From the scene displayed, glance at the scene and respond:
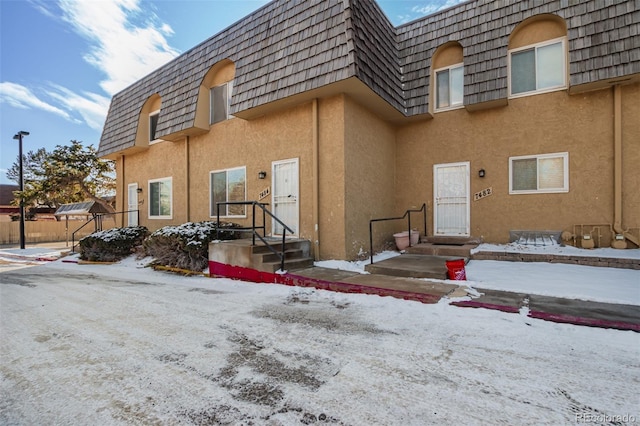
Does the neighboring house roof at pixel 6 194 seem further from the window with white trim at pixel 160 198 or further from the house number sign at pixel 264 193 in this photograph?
the house number sign at pixel 264 193

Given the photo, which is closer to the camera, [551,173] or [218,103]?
[551,173]

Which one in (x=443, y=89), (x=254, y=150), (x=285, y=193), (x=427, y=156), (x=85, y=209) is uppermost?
(x=443, y=89)

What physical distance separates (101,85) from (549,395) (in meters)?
28.4

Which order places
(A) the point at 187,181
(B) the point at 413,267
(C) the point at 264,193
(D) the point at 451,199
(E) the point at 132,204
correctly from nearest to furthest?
(B) the point at 413,267 → (C) the point at 264,193 → (D) the point at 451,199 → (A) the point at 187,181 → (E) the point at 132,204

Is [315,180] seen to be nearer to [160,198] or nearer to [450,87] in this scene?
[450,87]

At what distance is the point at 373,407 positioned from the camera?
2.08 meters

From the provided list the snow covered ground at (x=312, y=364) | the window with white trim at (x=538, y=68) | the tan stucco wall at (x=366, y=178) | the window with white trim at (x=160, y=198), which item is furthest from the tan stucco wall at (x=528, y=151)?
the window with white trim at (x=160, y=198)

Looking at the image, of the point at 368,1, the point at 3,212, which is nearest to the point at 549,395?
the point at 368,1

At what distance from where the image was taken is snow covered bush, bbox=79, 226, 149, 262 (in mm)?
10062

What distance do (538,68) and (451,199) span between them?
3.81 m

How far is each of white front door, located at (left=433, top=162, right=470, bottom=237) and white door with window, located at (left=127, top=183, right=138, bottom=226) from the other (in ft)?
38.6

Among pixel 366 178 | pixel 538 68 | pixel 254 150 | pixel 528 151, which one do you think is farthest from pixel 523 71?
pixel 254 150

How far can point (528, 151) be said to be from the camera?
7.61 m

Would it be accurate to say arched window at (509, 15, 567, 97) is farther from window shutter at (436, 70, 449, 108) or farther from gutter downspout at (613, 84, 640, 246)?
window shutter at (436, 70, 449, 108)
